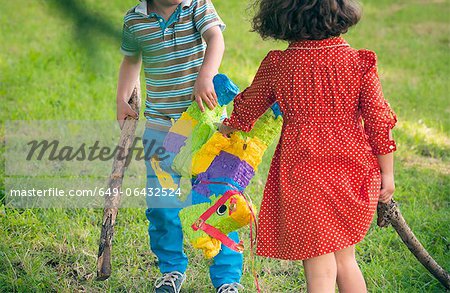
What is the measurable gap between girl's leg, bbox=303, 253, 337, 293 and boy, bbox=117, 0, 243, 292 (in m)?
0.53

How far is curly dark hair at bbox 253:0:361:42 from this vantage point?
2195 mm

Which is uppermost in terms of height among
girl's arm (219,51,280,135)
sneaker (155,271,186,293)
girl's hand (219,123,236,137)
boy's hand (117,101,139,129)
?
girl's arm (219,51,280,135)

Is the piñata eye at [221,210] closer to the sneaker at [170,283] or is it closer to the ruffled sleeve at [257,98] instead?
the ruffled sleeve at [257,98]

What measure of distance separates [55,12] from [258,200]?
7.40ft

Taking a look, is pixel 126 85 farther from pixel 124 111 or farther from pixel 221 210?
pixel 221 210

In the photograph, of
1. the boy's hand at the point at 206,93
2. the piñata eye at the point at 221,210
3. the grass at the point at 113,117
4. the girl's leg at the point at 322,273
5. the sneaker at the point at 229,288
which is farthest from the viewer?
the grass at the point at 113,117

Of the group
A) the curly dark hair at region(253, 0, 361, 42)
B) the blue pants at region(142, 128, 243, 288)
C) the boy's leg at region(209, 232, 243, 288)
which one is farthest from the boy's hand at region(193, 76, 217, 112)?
the boy's leg at region(209, 232, 243, 288)

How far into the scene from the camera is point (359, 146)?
7.39ft

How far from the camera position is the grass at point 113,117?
295cm

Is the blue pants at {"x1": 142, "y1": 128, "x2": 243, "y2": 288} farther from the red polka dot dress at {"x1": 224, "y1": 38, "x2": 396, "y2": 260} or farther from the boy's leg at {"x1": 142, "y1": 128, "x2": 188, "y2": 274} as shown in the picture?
the red polka dot dress at {"x1": 224, "y1": 38, "x2": 396, "y2": 260}

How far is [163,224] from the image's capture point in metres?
2.88

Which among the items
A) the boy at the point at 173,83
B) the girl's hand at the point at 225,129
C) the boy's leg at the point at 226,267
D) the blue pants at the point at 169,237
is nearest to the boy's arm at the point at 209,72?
the boy at the point at 173,83

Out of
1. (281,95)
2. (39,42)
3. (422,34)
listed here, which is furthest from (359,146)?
(422,34)

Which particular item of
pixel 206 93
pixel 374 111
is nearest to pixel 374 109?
pixel 374 111
